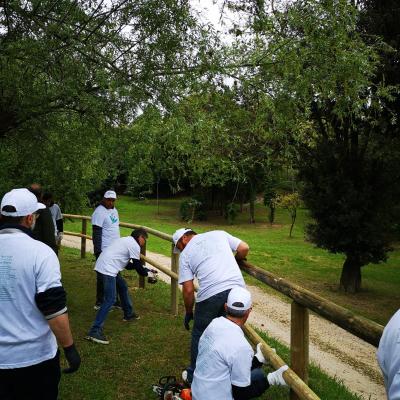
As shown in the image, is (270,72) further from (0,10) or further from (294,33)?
(0,10)

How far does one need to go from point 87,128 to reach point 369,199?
8.84m

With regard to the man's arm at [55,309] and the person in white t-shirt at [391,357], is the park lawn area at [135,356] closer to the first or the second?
the man's arm at [55,309]

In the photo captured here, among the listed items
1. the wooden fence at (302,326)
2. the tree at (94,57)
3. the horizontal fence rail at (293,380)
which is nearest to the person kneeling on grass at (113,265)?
the tree at (94,57)

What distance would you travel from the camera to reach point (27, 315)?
280 cm

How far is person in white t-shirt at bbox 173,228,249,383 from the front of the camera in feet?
13.6

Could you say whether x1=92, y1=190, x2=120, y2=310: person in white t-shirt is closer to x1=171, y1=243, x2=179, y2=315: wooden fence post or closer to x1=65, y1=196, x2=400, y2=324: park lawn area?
x1=171, y1=243, x2=179, y2=315: wooden fence post

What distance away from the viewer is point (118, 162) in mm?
7867

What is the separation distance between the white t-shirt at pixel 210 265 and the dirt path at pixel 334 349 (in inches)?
111

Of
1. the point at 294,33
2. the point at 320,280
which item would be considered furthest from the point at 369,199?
the point at 294,33

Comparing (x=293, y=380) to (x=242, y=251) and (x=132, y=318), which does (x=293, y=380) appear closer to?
(x=242, y=251)

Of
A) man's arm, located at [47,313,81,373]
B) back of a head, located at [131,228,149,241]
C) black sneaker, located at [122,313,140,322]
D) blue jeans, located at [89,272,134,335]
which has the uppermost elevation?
back of a head, located at [131,228,149,241]

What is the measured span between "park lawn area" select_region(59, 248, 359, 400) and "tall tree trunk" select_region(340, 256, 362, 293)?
25.3ft

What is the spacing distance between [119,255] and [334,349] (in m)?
4.10

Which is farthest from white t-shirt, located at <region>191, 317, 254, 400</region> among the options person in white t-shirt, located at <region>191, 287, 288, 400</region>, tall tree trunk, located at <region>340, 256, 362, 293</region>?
tall tree trunk, located at <region>340, 256, 362, 293</region>
